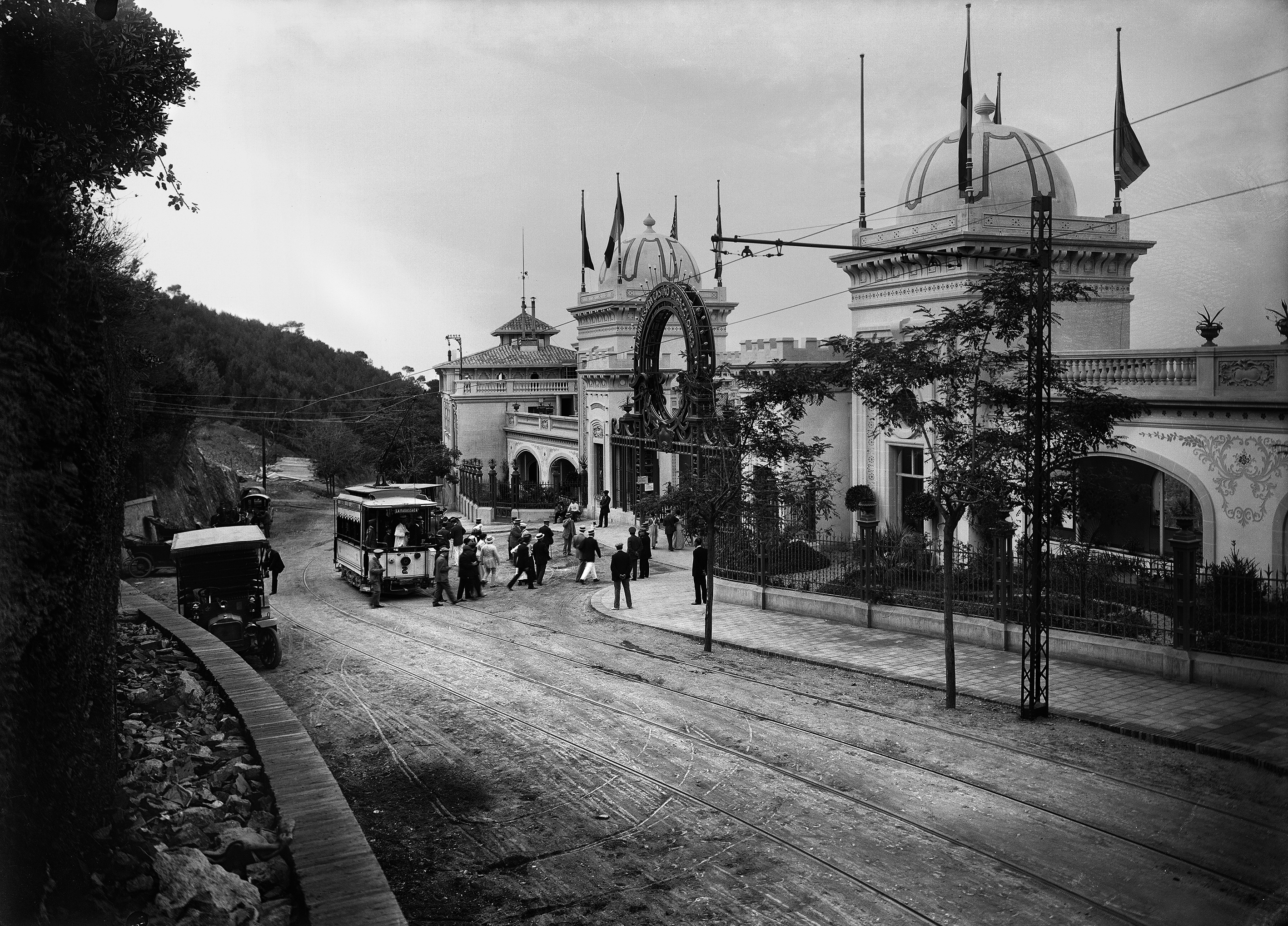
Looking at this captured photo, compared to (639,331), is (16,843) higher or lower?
lower

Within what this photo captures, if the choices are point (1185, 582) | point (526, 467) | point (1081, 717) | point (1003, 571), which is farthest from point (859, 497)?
point (526, 467)

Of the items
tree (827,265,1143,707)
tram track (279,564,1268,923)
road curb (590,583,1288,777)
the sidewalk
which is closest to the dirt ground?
tram track (279,564,1268,923)

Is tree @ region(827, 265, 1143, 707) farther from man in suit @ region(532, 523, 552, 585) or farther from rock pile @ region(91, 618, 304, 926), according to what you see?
man in suit @ region(532, 523, 552, 585)

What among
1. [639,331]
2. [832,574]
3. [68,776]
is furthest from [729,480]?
[639,331]

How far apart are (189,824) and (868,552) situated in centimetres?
1408

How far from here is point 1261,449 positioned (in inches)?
677

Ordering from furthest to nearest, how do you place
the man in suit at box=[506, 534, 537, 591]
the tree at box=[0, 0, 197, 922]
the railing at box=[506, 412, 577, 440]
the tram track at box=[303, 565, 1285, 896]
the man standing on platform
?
the railing at box=[506, 412, 577, 440], the man standing on platform, the man in suit at box=[506, 534, 537, 591], the tram track at box=[303, 565, 1285, 896], the tree at box=[0, 0, 197, 922]

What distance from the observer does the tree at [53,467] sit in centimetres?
496

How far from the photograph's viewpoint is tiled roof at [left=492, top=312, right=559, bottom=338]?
6588 cm

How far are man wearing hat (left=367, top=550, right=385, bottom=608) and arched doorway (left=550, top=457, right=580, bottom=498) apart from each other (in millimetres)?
21234

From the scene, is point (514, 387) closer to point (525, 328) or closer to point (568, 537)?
point (525, 328)

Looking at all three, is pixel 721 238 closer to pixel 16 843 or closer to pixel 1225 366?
pixel 1225 366

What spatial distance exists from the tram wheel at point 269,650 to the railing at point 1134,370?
562 inches

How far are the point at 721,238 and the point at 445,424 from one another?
155 feet
